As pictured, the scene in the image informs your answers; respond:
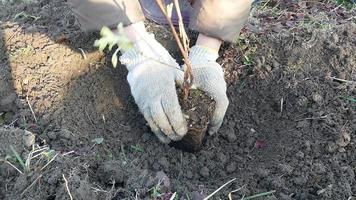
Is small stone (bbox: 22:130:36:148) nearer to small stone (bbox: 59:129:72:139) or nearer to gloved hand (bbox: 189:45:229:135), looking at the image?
small stone (bbox: 59:129:72:139)

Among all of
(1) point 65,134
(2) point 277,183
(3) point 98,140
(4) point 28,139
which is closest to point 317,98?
(2) point 277,183

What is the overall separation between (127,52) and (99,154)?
0.42m

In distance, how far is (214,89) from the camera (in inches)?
73.7

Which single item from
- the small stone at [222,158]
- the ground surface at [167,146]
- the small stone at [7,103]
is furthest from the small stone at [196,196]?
the small stone at [7,103]

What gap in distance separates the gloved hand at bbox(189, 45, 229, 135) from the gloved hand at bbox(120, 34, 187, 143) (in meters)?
0.07

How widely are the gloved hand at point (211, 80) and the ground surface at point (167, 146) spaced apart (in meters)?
0.15

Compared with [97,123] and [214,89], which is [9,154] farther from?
[214,89]

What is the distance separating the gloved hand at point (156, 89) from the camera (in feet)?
5.87

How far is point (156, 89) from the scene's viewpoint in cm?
181

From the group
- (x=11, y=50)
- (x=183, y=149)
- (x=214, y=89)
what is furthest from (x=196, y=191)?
(x=11, y=50)

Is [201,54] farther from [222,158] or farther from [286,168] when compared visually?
[286,168]

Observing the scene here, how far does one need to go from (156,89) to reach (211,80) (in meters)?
0.22

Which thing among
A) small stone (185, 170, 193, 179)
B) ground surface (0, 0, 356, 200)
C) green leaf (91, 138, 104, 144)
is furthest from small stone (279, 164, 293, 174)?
green leaf (91, 138, 104, 144)

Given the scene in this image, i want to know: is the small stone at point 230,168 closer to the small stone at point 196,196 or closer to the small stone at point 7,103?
the small stone at point 196,196
